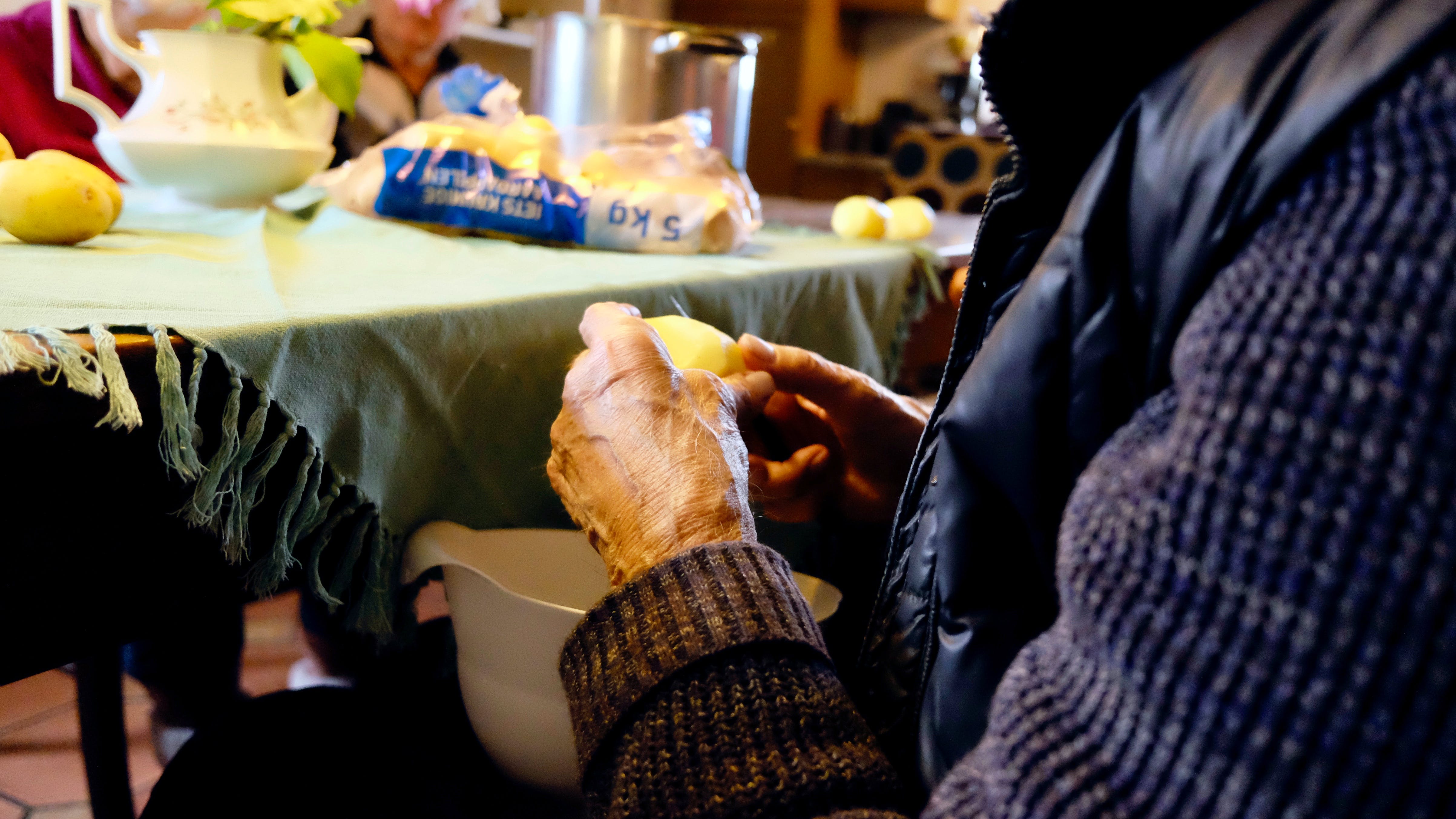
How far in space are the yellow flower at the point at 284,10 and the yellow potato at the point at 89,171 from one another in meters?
0.28

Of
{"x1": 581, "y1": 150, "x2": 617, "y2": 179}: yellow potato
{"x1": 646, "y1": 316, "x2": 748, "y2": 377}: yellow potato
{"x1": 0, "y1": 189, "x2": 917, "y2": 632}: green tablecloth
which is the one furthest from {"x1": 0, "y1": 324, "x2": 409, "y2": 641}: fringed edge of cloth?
{"x1": 581, "y1": 150, "x2": 617, "y2": 179}: yellow potato

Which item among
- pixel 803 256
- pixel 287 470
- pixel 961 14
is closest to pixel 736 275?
pixel 803 256

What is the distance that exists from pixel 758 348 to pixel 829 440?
0.16 m

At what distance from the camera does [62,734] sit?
1614 mm

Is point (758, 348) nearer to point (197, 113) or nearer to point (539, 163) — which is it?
point (539, 163)

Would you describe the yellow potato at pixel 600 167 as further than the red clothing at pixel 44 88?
No

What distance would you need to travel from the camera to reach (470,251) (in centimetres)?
86

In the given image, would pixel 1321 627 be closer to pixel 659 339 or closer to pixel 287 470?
pixel 659 339

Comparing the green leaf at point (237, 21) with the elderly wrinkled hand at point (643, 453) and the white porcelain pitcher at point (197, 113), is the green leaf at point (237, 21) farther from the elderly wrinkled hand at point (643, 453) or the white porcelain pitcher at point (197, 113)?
the elderly wrinkled hand at point (643, 453)

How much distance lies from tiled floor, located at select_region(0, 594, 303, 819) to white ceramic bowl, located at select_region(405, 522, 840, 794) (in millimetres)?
954

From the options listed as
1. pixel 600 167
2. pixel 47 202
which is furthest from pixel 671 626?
pixel 600 167

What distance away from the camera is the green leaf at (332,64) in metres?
0.95

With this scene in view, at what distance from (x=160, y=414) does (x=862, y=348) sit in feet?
2.45

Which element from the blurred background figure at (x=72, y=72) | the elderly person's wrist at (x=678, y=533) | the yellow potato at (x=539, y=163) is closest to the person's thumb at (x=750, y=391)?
the elderly person's wrist at (x=678, y=533)
